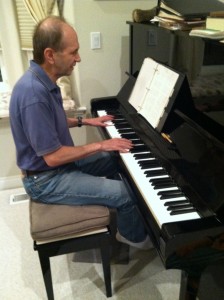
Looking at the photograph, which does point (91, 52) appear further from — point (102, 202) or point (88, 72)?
point (102, 202)

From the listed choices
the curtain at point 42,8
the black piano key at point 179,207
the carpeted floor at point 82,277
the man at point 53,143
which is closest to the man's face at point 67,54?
the man at point 53,143

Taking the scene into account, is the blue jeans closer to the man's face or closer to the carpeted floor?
the carpeted floor

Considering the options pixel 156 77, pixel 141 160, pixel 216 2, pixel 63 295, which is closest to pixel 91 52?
pixel 156 77

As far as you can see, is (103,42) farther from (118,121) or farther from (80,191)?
(80,191)

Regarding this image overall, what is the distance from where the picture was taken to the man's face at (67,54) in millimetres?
1210

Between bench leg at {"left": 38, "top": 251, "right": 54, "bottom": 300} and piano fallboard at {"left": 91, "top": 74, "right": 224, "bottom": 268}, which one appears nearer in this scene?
piano fallboard at {"left": 91, "top": 74, "right": 224, "bottom": 268}

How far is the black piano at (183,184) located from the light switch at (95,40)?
79cm

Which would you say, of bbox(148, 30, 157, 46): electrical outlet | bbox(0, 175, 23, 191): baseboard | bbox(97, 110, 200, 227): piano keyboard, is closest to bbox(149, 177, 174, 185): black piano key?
bbox(97, 110, 200, 227): piano keyboard

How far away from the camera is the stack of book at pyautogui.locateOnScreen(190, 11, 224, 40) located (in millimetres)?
993

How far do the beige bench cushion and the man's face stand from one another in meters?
0.62

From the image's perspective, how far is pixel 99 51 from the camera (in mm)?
1974

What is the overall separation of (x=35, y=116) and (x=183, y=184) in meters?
0.63

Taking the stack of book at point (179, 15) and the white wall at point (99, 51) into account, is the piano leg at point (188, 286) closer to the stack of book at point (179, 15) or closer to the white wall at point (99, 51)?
the stack of book at point (179, 15)

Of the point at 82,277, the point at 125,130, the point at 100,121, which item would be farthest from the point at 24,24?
the point at 82,277
